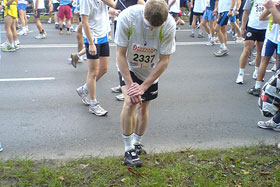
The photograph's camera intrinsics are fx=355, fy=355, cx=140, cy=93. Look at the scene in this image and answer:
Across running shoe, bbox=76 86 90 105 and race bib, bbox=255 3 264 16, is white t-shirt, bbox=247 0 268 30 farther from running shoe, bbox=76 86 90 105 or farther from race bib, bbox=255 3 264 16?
running shoe, bbox=76 86 90 105

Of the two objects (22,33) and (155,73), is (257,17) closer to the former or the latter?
(155,73)

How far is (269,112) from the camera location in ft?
12.6

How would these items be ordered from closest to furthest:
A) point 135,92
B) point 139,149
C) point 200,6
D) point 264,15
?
1. point 135,92
2. point 139,149
3. point 264,15
4. point 200,6

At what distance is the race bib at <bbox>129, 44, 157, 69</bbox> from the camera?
3786 millimetres

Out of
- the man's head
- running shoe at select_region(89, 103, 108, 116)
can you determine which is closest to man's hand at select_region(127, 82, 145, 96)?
the man's head

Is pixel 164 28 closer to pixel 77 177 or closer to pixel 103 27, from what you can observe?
pixel 77 177

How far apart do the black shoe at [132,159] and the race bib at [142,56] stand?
0.97 metres

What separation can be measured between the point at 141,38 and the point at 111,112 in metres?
2.40

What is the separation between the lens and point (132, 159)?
392cm

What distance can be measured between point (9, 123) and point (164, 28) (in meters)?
3.04

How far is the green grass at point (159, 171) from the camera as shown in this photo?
11.9ft

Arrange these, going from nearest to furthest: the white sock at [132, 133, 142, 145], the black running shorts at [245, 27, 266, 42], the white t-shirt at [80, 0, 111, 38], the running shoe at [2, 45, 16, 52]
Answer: the white sock at [132, 133, 142, 145], the white t-shirt at [80, 0, 111, 38], the black running shorts at [245, 27, 266, 42], the running shoe at [2, 45, 16, 52]

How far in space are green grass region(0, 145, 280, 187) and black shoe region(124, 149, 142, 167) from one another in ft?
0.23

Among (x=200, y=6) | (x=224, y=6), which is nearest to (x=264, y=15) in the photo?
(x=224, y=6)
